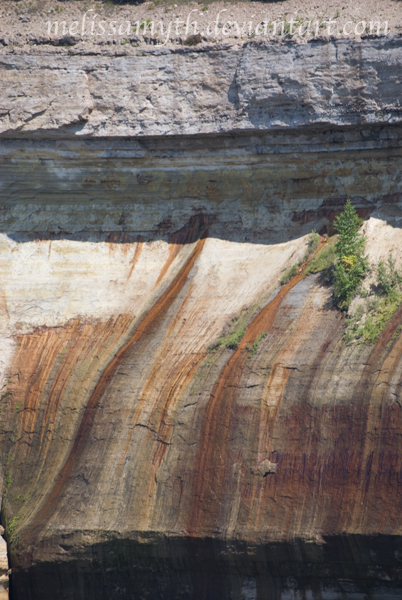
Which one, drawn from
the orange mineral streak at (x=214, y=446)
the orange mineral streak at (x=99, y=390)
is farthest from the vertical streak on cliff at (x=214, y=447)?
the orange mineral streak at (x=99, y=390)

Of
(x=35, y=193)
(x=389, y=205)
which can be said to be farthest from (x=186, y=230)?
(x=389, y=205)

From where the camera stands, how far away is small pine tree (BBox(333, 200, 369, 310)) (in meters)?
11.2

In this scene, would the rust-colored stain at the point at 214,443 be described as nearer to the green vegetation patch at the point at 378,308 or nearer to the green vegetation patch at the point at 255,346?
the green vegetation patch at the point at 255,346

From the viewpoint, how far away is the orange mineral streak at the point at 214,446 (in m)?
9.54

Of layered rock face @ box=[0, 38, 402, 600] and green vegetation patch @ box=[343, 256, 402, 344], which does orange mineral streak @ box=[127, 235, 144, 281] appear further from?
green vegetation patch @ box=[343, 256, 402, 344]

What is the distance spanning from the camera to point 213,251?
1383 centimetres

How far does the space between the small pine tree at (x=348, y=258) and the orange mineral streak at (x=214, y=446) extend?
6.94 feet

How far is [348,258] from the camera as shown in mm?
11688

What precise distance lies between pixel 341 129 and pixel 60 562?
11126 mm

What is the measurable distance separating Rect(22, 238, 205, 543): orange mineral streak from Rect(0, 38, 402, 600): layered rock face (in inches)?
2.3

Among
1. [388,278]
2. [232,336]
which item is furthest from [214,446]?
[388,278]

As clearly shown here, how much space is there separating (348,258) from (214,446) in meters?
5.00

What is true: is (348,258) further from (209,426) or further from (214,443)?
(214,443)

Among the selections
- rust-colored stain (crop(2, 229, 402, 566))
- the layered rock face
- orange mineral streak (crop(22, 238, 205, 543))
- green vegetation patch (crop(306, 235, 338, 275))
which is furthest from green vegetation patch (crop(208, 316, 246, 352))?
green vegetation patch (crop(306, 235, 338, 275))
